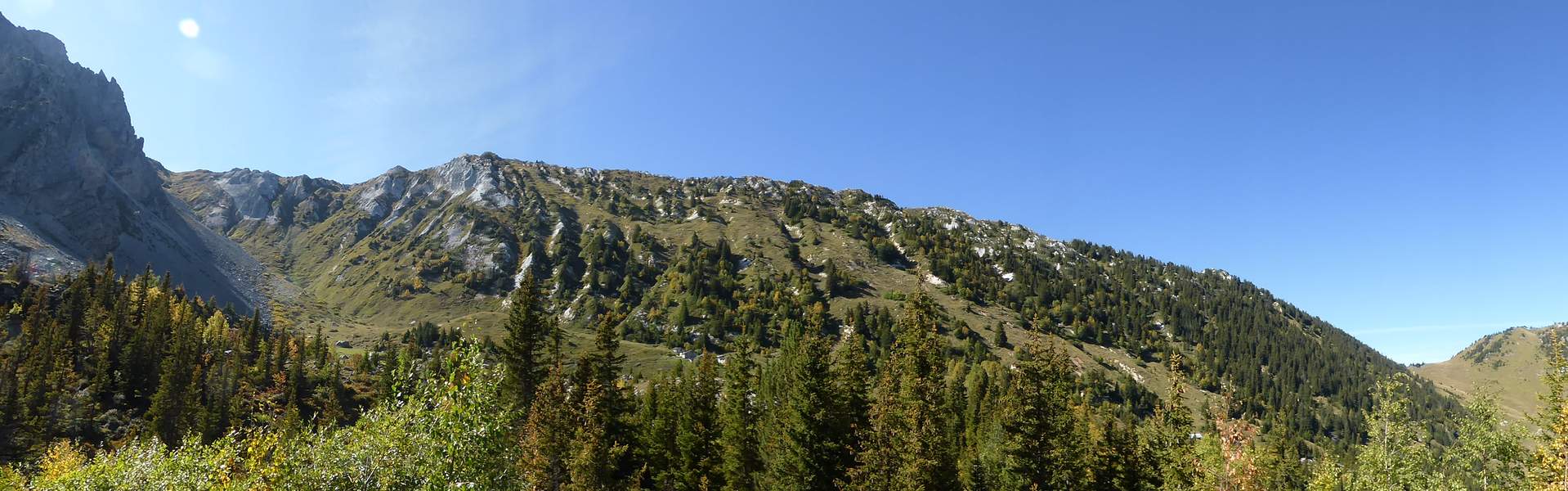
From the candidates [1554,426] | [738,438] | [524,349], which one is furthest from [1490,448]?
[524,349]

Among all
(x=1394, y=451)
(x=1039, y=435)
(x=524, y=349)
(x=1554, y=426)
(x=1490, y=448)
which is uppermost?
(x=1554, y=426)

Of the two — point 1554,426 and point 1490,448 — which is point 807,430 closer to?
point 1554,426

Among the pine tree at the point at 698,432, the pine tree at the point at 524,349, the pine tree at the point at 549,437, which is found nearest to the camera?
the pine tree at the point at 549,437

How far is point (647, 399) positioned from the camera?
71.1m

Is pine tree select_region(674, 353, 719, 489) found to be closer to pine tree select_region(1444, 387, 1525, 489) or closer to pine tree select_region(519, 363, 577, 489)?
pine tree select_region(519, 363, 577, 489)

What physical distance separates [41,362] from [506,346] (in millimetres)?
99889

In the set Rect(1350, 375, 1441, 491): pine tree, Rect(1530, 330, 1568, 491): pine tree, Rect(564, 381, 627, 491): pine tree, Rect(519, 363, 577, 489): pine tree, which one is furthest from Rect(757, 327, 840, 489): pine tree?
Rect(1350, 375, 1441, 491): pine tree

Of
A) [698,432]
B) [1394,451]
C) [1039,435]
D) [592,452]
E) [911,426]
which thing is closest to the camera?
[911,426]

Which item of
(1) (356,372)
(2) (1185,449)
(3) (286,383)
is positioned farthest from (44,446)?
(2) (1185,449)

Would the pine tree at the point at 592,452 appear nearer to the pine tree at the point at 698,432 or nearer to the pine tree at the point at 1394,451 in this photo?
the pine tree at the point at 698,432

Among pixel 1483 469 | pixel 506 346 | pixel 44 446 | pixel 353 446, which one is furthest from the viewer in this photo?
pixel 44 446

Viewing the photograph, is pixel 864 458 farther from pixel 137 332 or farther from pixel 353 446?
pixel 137 332

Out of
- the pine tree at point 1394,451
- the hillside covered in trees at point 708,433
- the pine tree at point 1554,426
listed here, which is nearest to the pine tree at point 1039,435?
the hillside covered in trees at point 708,433

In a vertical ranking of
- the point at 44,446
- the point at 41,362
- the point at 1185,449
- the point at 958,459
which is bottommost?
the point at 44,446
